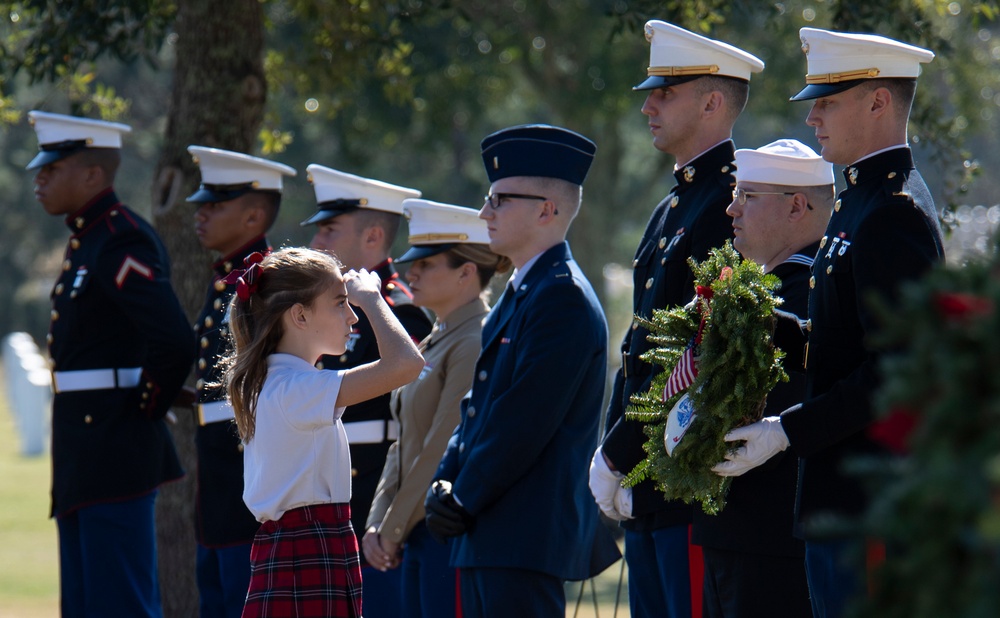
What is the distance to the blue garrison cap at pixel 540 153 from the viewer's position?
439cm

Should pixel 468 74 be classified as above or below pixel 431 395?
above

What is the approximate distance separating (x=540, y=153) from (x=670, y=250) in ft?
2.03

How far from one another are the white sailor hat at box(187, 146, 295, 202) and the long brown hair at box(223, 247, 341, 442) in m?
2.00

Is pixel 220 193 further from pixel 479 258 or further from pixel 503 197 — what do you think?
pixel 503 197

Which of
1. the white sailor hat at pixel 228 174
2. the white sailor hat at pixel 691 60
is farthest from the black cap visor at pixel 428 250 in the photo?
the white sailor hat at pixel 691 60

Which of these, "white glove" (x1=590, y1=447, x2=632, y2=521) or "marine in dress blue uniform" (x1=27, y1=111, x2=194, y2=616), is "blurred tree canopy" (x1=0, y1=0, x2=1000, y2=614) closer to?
"marine in dress blue uniform" (x1=27, y1=111, x2=194, y2=616)

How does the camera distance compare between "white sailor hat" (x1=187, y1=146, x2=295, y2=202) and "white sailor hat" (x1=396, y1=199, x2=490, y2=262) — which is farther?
"white sailor hat" (x1=187, y1=146, x2=295, y2=202)

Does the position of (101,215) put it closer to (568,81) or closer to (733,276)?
(733,276)

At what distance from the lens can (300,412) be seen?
350 cm

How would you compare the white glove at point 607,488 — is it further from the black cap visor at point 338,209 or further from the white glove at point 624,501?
the black cap visor at point 338,209

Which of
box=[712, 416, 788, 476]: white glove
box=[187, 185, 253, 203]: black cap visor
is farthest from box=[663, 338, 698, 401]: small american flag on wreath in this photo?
box=[187, 185, 253, 203]: black cap visor

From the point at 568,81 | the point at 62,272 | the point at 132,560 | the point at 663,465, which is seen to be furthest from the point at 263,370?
the point at 568,81

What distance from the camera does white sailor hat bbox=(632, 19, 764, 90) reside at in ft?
13.8

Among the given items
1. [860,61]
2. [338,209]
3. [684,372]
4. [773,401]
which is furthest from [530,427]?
[338,209]
